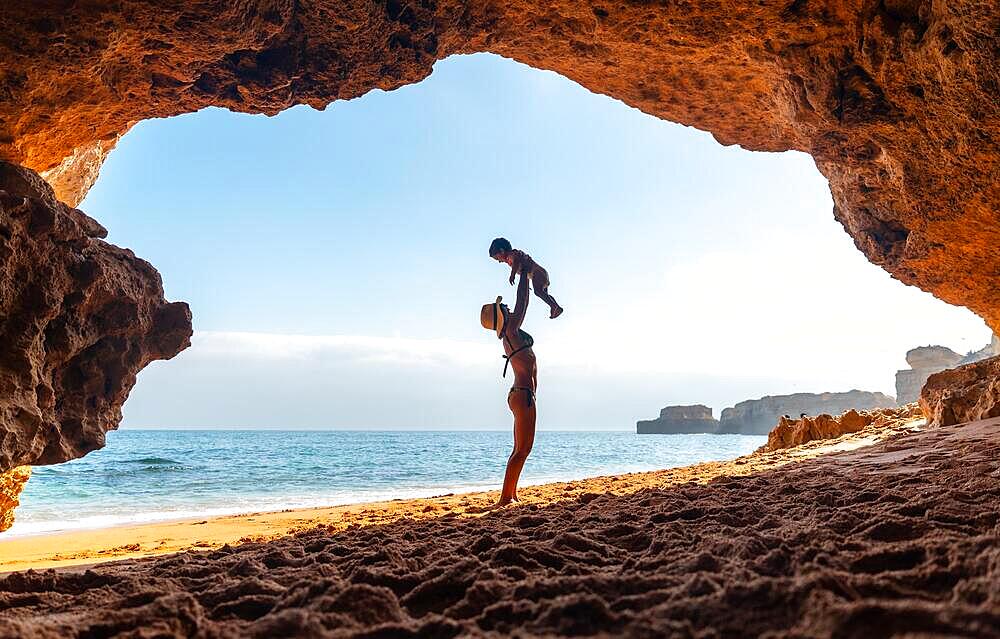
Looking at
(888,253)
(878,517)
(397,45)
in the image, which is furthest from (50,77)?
(888,253)

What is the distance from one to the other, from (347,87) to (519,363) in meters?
3.19

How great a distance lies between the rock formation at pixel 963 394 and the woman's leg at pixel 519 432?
217 inches

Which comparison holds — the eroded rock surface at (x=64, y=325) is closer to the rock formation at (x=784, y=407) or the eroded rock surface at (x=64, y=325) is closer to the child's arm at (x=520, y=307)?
the child's arm at (x=520, y=307)

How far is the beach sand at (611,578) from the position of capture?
1.37 meters

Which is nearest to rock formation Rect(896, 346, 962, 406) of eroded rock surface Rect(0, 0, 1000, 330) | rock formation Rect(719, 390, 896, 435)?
rock formation Rect(719, 390, 896, 435)

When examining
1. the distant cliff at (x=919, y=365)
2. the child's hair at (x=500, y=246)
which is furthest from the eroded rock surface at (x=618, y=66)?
the distant cliff at (x=919, y=365)

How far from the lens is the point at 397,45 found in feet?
16.7

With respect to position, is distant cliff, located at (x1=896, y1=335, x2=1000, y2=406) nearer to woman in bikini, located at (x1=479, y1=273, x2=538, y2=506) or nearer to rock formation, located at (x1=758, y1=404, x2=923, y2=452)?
rock formation, located at (x1=758, y1=404, x2=923, y2=452)

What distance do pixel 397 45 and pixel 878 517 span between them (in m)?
5.05

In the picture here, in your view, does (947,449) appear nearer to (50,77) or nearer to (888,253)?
(888,253)

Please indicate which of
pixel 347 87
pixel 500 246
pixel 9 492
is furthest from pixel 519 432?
pixel 9 492

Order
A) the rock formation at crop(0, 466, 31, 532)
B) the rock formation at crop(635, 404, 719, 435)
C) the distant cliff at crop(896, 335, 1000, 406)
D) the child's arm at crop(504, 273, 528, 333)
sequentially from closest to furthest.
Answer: the rock formation at crop(0, 466, 31, 532), the child's arm at crop(504, 273, 528, 333), the distant cliff at crop(896, 335, 1000, 406), the rock formation at crop(635, 404, 719, 435)

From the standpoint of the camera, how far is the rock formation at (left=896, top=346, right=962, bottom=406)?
5631 centimetres

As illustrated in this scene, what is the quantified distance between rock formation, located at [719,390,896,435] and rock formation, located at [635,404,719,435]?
2.27 m
